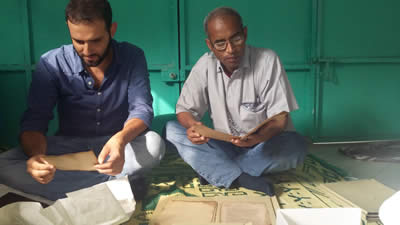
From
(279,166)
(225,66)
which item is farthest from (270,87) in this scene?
(279,166)

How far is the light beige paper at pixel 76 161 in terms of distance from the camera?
132 centimetres

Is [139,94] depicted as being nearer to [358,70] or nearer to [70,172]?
[70,172]

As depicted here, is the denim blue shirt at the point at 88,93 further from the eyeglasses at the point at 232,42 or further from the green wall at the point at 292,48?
the green wall at the point at 292,48

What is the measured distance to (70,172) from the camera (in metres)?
→ 1.65

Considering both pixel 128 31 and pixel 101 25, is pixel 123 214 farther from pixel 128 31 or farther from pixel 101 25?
pixel 128 31

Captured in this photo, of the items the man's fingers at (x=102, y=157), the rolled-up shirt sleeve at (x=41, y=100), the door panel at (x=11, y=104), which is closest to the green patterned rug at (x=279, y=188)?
the man's fingers at (x=102, y=157)

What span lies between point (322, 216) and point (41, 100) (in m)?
1.47

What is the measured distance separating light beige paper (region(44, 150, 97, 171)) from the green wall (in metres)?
1.55

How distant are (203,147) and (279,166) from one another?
45 centimetres

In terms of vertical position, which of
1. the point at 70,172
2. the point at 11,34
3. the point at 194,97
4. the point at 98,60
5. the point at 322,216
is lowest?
the point at 70,172

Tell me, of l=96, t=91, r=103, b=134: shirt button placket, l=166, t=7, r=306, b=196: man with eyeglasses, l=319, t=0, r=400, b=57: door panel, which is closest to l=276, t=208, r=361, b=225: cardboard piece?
l=166, t=7, r=306, b=196: man with eyeglasses

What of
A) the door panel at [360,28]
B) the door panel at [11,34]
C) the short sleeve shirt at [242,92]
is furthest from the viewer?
the door panel at [360,28]

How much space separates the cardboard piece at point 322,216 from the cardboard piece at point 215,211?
0.32 metres

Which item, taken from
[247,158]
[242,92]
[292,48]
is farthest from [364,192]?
[292,48]
